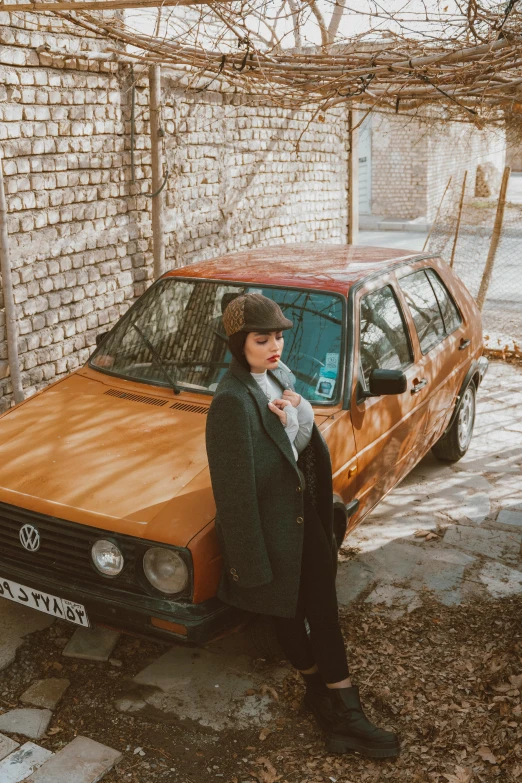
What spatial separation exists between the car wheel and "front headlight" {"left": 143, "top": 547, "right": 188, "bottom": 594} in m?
3.59

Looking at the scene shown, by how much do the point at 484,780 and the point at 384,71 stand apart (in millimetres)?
4019

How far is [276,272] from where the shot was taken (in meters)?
4.95

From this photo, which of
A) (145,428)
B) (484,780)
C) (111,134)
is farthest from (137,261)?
(484,780)

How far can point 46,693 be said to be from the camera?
3.73 metres

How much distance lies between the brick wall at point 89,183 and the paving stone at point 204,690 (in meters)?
3.29

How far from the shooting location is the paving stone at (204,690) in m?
3.64

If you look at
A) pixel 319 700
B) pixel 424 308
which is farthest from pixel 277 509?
pixel 424 308

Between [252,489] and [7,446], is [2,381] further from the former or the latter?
[252,489]

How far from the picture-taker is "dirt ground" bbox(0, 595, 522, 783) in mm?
3301

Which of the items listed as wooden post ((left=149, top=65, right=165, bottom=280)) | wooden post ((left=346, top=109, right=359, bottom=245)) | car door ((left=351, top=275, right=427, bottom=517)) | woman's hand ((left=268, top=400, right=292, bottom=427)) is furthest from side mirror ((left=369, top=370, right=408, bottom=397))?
wooden post ((left=346, top=109, right=359, bottom=245))

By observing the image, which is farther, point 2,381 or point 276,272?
point 2,381

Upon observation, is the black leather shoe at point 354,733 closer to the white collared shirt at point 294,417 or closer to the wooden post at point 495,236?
the white collared shirt at point 294,417

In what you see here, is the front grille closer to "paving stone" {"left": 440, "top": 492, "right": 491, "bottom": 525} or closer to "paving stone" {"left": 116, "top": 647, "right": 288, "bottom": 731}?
"paving stone" {"left": 116, "top": 647, "right": 288, "bottom": 731}

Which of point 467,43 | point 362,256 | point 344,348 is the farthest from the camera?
point 362,256
